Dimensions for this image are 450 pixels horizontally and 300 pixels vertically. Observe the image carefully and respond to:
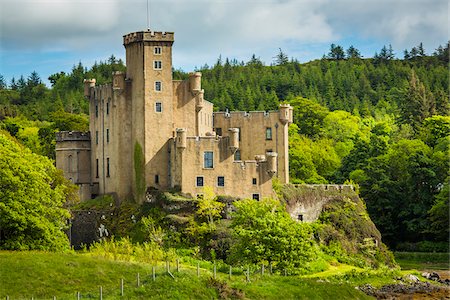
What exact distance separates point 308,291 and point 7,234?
632 inches

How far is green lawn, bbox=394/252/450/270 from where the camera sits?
73688mm

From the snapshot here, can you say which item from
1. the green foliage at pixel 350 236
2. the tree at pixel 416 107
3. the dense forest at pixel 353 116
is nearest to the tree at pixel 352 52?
the dense forest at pixel 353 116

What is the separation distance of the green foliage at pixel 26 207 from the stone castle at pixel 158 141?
9621 millimetres

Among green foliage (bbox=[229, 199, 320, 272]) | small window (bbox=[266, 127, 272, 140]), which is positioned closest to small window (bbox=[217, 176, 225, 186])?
green foliage (bbox=[229, 199, 320, 272])

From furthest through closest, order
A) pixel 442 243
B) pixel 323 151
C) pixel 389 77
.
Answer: pixel 389 77
pixel 323 151
pixel 442 243

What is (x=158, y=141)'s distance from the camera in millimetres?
65688

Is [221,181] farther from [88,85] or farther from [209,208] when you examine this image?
[88,85]

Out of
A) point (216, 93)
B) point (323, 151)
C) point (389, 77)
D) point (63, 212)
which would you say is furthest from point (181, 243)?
point (389, 77)

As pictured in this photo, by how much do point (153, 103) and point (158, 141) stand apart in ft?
7.93

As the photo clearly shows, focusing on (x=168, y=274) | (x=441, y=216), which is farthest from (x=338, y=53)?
(x=168, y=274)

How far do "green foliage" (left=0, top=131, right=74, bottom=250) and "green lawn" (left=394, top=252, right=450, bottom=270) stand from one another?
2759 centimetres

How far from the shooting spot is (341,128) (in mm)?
101562

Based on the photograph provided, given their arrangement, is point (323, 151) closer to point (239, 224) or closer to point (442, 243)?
point (442, 243)

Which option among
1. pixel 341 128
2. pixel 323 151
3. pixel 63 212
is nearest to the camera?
pixel 63 212
